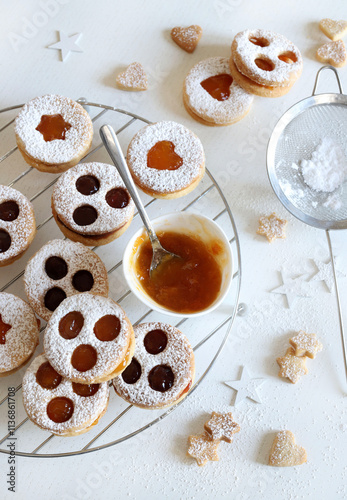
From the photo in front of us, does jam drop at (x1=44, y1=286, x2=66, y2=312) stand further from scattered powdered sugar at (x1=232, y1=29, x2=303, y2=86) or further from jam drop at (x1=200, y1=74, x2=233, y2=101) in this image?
scattered powdered sugar at (x1=232, y1=29, x2=303, y2=86)

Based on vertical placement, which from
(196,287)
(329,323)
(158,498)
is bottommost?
(158,498)

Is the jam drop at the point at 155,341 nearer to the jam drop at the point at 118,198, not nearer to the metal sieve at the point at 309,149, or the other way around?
the jam drop at the point at 118,198

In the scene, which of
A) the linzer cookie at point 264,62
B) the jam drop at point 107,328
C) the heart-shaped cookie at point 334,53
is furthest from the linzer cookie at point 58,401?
the heart-shaped cookie at point 334,53

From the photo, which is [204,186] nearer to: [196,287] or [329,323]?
[196,287]

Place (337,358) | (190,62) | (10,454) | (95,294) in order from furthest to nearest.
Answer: (190,62) → (337,358) → (10,454) → (95,294)

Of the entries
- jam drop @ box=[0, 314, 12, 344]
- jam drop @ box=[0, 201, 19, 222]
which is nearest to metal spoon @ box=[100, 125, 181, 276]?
jam drop @ box=[0, 201, 19, 222]

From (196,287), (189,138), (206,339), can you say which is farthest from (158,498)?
(189,138)
